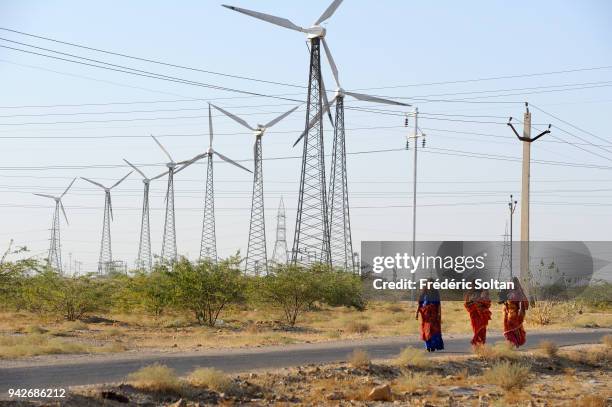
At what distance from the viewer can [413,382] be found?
20.4 m

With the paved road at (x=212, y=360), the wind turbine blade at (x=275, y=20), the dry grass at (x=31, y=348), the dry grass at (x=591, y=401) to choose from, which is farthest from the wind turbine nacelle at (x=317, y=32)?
the dry grass at (x=591, y=401)

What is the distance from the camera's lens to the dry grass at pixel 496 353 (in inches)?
985

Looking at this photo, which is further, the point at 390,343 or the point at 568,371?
the point at 390,343

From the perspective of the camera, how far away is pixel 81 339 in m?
35.6

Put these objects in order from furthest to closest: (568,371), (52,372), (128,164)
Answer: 1. (128,164)
2. (568,371)
3. (52,372)

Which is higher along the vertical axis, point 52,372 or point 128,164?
point 128,164

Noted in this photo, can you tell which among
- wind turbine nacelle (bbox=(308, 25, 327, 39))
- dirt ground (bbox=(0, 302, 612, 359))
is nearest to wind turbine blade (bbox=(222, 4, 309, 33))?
wind turbine nacelle (bbox=(308, 25, 327, 39))

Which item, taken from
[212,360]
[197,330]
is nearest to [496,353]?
[212,360]

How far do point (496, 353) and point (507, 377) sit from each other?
12.0ft

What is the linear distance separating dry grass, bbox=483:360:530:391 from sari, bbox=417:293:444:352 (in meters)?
3.29

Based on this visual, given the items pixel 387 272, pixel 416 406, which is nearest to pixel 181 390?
pixel 416 406

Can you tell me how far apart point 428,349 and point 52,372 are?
11369mm

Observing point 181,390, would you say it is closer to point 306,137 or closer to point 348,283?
point 306,137

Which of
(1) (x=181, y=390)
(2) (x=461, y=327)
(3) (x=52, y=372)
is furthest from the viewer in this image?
(2) (x=461, y=327)
